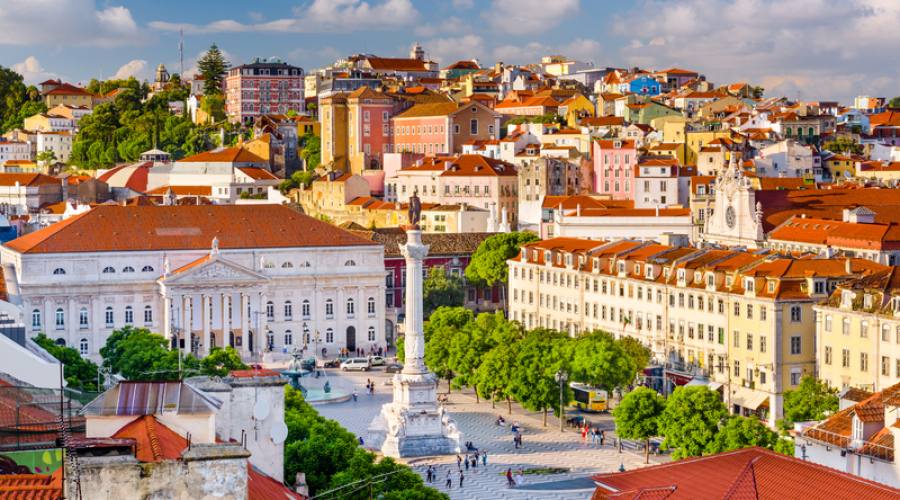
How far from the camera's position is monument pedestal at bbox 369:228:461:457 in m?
62.8

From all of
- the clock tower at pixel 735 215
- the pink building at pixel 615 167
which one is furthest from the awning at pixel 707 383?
the pink building at pixel 615 167

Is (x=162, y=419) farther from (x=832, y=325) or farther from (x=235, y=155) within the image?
(x=235, y=155)

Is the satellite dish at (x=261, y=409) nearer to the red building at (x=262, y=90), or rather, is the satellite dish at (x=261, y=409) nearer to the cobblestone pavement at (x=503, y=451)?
the cobblestone pavement at (x=503, y=451)

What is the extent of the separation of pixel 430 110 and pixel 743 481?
389 ft

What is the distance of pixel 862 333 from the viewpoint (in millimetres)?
63250

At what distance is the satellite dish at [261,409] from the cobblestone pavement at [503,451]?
30.4 meters

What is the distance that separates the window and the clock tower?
26.6 metres

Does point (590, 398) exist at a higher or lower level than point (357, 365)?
higher

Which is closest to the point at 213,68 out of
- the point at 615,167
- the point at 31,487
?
the point at 615,167

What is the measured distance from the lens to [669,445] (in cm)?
5712

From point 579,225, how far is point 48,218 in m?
40.5

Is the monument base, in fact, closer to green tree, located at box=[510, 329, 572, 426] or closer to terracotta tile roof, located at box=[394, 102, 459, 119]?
green tree, located at box=[510, 329, 572, 426]

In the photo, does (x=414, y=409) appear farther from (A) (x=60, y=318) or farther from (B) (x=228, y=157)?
(B) (x=228, y=157)

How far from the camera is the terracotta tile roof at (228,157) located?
146 metres
